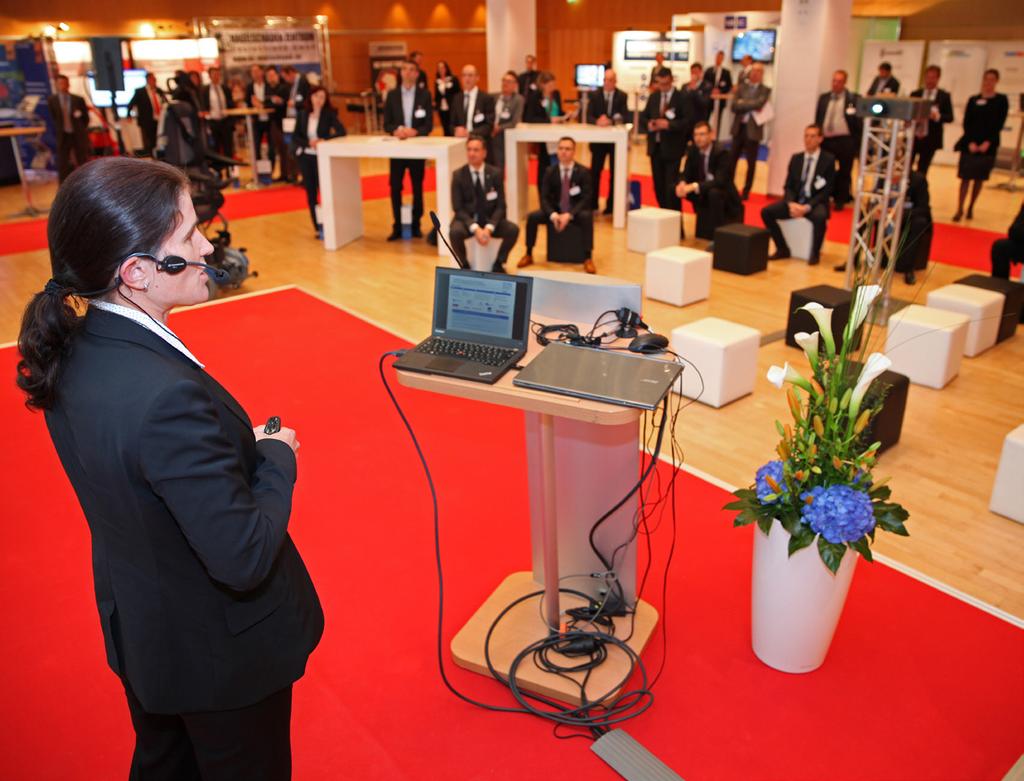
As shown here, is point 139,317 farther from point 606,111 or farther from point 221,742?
point 606,111

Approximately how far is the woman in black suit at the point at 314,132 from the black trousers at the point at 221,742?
735cm

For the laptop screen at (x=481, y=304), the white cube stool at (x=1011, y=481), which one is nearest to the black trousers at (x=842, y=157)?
the white cube stool at (x=1011, y=481)

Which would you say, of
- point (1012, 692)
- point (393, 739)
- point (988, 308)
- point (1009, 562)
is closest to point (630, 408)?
point (393, 739)

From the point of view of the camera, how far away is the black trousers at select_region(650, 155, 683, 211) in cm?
934

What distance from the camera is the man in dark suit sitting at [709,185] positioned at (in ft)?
27.1

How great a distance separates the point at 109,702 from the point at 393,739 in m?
0.93

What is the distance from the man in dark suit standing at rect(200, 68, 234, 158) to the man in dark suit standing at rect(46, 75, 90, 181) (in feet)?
5.54

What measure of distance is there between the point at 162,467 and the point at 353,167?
26.2 feet

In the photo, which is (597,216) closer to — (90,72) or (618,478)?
(618,478)

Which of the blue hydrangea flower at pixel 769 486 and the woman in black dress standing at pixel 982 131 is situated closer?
the blue hydrangea flower at pixel 769 486

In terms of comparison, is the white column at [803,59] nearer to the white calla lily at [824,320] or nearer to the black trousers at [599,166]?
the black trousers at [599,166]

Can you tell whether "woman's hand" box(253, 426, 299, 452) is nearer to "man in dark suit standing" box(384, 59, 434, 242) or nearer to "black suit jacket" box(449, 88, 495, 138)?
"man in dark suit standing" box(384, 59, 434, 242)

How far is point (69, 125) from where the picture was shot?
1149 centimetres

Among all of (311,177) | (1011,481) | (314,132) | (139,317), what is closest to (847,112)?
(314,132)
